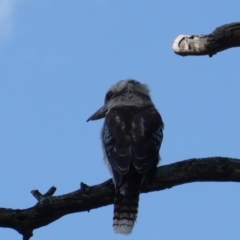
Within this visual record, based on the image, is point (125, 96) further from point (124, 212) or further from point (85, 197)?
point (85, 197)

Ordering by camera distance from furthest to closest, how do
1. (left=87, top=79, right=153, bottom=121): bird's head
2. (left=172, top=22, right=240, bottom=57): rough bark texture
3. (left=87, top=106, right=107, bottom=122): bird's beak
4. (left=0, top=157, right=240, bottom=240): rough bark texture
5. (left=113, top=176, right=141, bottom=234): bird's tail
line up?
(left=87, top=106, right=107, bottom=122): bird's beak < (left=87, top=79, right=153, bottom=121): bird's head < (left=172, top=22, right=240, bottom=57): rough bark texture < (left=113, top=176, right=141, bottom=234): bird's tail < (left=0, top=157, right=240, bottom=240): rough bark texture

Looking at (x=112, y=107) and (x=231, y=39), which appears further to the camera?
(x=112, y=107)

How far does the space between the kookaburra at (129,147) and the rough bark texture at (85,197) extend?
0.31 meters

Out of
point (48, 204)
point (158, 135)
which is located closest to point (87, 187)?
point (48, 204)

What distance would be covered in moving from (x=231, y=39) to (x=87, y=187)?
1.67 m

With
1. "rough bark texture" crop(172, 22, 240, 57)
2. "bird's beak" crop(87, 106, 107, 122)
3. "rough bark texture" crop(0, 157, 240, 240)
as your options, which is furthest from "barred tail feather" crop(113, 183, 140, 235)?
"bird's beak" crop(87, 106, 107, 122)

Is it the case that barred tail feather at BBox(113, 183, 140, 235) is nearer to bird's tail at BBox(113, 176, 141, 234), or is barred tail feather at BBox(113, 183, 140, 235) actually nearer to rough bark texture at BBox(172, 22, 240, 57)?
bird's tail at BBox(113, 176, 141, 234)

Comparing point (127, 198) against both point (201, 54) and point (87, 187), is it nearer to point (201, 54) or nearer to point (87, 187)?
point (87, 187)

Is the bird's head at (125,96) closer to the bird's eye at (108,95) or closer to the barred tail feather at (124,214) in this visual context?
the bird's eye at (108,95)

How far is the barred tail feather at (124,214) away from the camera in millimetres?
5141


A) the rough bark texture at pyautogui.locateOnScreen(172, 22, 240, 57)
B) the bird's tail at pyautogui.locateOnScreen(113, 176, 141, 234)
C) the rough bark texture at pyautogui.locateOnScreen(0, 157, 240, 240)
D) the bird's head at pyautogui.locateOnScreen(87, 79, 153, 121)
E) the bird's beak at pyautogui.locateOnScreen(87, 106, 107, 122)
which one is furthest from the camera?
the bird's beak at pyautogui.locateOnScreen(87, 106, 107, 122)

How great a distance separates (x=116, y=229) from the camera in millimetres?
5160

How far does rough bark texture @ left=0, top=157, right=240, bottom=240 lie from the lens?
465 cm

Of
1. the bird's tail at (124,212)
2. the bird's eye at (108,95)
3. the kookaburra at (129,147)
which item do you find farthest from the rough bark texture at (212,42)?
the bird's eye at (108,95)
